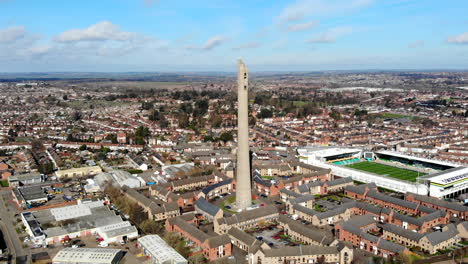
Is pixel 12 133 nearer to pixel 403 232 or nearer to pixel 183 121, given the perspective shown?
pixel 183 121

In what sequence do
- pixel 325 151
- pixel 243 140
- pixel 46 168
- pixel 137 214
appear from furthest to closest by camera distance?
pixel 325 151, pixel 46 168, pixel 243 140, pixel 137 214

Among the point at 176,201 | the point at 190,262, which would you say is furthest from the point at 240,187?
the point at 190,262

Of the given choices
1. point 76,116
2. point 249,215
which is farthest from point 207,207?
point 76,116

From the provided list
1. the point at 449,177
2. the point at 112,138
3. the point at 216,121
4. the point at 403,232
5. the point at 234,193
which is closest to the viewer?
the point at 403,232

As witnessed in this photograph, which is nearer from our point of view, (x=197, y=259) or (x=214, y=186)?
(x=197, y=259)

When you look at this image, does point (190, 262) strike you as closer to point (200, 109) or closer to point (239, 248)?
point (239, 248)

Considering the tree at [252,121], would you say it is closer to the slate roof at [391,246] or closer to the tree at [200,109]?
the tree at [200,109]

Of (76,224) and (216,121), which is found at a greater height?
(216,121)
